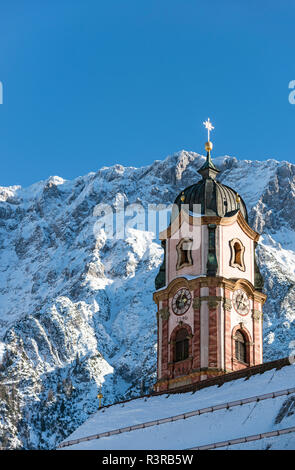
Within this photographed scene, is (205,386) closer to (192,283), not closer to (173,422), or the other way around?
(173,422)

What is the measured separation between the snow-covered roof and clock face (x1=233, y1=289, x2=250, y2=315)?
10.0 metres

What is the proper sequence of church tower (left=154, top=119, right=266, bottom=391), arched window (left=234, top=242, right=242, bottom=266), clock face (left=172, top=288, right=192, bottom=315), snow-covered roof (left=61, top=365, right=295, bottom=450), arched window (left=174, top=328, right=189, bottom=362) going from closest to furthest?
snow-covered roof (left=61, top=365, right=295, bottom=450)
church tower (left=154, top=119, right=266, bottom=391)
arched window (left=174, top=328, right=189, bottom=362)
clock face (left=172, top=288, right=192, bottom=315)
arched window (left=234, top=242, right=242, bottom=266)

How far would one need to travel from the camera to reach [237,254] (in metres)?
71.0

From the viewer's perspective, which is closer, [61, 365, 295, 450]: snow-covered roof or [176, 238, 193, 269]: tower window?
[61, 365, 295, 450]: snow-covered roof

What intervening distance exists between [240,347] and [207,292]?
459cm

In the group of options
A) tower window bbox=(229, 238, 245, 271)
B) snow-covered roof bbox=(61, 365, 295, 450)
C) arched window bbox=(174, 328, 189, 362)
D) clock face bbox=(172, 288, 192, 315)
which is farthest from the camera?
tower window bbox=(229, 238, 245, 271)

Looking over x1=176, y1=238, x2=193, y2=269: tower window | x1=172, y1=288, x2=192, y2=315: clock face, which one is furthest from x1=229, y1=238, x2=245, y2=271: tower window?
x1=172, y1=288, x2=192, y2=315: clock face

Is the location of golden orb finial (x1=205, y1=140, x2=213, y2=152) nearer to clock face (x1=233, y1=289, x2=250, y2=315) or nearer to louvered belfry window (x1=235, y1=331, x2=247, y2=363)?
clock face (x1=233, y1=289, x2=250, y2=315)

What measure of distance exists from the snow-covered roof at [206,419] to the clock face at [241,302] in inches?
394

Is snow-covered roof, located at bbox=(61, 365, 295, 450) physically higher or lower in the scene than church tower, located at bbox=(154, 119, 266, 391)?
lower

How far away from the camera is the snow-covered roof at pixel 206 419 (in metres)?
48.6

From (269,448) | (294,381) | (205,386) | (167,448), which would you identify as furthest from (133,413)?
(269,448)

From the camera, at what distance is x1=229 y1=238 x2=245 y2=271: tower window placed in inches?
2763

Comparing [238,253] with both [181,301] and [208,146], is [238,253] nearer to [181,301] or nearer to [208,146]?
[181,301]
